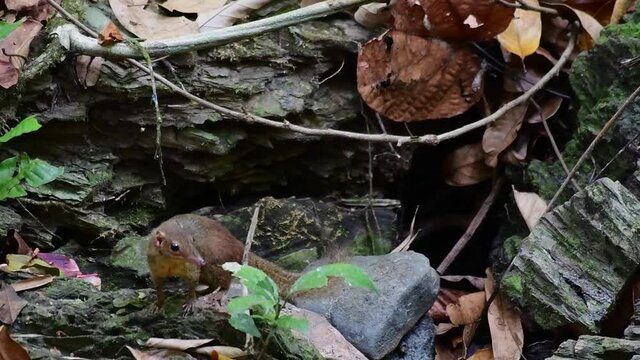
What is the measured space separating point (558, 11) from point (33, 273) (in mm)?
2667

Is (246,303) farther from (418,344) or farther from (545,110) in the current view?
(545,110)

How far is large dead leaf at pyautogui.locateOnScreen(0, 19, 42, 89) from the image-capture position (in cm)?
324

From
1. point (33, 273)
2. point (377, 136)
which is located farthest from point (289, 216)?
point (33, 273)

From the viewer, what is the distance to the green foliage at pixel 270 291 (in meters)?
2.29

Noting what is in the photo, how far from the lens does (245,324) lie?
238 cm

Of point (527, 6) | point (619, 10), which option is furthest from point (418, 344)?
point (619, 10)

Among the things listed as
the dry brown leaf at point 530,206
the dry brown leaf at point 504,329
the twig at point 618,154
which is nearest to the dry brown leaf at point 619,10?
the twig at point 618,154

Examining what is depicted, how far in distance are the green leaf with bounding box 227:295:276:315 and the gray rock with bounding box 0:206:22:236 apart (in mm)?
1251

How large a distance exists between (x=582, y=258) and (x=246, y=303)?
4.62ft

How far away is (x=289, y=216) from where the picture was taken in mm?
3781

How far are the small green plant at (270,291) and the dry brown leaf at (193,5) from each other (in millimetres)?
1694

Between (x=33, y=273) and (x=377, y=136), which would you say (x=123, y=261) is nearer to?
(x=33, y=273)

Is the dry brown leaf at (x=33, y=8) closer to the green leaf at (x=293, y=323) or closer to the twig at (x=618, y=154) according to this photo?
the green leaf at (x=293, y=323)

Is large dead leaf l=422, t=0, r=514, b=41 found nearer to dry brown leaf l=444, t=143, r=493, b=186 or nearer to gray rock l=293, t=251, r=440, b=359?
dry brown leaf l=444, t=143, r=493, b=186
